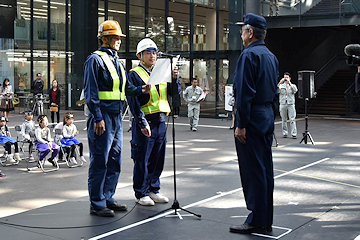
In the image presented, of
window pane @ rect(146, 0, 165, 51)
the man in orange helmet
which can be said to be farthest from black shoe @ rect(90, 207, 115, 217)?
window pane @ rect(146, 0, 165, 51)

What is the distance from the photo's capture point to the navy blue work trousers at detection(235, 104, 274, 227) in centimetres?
588

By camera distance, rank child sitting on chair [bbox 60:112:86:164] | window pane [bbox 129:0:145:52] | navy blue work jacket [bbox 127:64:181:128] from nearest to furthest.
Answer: navy blue work jacket [bbox 127:64:181:128]
child sitting on chair [bbox 60:112:86:164]
window pane [bbox 129:0:145:52]

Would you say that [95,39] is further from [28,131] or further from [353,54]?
[353,54]

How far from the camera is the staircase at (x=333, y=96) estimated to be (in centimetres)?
2738

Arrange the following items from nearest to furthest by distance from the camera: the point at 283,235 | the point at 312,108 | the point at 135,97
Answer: the point at 283,235, the point at 135,97, the point at 312,108

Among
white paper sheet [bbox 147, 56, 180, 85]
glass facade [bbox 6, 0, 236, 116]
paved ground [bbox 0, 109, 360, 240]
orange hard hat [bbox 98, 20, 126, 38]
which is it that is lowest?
paved ground [bbox 0, 109, 360, 240]

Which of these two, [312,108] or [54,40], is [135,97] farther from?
[54,40]

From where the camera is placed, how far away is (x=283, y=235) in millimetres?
5812

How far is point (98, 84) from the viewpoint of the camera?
662cm

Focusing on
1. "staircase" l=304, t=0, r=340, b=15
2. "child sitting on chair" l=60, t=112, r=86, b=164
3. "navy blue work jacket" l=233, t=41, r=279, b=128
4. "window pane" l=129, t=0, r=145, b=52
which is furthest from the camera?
"window pane" l=129, t=0, r=145, b=52

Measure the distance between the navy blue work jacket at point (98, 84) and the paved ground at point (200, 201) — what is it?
1.29 metres

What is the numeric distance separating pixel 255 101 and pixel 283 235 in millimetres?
1435

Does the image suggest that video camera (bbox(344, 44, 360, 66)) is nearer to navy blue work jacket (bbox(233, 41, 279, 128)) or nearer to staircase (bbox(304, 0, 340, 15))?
navy blue work jacket (bbox(233, 41, 279, 128))

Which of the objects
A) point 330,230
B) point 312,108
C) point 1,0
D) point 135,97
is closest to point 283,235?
point 330,230
